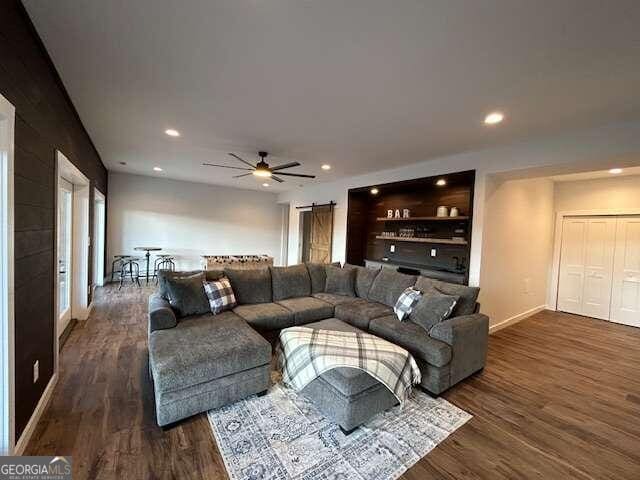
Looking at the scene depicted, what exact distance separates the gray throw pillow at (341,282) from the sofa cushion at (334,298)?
111mm

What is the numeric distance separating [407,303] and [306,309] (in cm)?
126

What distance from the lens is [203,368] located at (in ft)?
6.98

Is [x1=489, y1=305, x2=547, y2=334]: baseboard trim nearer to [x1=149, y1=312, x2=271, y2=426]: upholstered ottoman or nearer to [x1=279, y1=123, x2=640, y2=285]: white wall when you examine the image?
[x1=279, y1=123, x2=640, y2=285]: white wall

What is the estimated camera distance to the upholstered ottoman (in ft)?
6.61

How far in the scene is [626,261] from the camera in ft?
16.4

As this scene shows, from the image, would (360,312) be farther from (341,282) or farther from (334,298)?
(341,282)

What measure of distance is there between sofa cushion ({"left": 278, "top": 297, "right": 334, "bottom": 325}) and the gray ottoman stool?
4.14ft

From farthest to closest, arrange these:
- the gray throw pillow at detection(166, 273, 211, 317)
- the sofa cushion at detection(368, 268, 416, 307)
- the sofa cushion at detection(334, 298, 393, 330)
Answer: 1. the sofa cushion at detection(368, 268, 416, 307)
2. the sofa cushion at detection(334, 298, 393, 330)
3. the gray throw pillow at detection(166, 273, 211, 317)

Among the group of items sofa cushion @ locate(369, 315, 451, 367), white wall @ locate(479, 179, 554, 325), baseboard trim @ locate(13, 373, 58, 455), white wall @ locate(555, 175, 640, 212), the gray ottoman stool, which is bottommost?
baseboard trim @ locate(13, 373, 58, 455)

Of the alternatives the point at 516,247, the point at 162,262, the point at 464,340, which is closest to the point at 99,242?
the point at 162,262

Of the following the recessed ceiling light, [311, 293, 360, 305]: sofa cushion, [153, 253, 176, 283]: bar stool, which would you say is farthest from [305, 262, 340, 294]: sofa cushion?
[153, 253, 176, 283]: bar stool

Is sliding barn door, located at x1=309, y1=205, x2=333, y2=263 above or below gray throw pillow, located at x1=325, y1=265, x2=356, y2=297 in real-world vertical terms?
above

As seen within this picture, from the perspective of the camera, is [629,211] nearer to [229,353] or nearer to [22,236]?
[229,353]

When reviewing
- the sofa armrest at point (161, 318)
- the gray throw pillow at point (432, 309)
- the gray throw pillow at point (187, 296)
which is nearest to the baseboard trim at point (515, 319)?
the gray throw pillow at point (432, 309)
